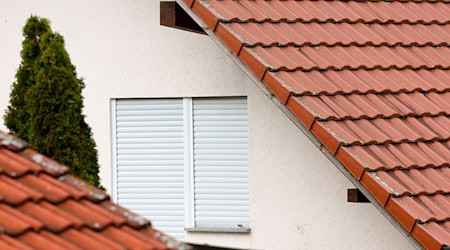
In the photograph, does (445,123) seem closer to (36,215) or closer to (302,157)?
(302,157)

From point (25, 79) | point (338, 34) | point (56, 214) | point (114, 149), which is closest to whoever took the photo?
point (56, 214)

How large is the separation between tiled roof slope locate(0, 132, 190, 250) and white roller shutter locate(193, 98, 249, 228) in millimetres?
5475

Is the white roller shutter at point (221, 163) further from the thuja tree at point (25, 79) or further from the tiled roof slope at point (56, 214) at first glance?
the tiled roof slope at point (56, 214)

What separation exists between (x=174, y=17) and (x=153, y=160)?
139cm

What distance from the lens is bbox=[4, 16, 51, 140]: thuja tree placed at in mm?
8320

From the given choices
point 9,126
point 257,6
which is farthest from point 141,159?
point 9,126

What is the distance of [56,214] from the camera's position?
5164 mm

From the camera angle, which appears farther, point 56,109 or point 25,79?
point 25,79

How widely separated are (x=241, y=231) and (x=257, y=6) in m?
1.74

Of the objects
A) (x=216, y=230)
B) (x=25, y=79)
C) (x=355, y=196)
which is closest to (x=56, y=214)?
(x=25, y=79)

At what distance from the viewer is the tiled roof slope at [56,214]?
4.95m

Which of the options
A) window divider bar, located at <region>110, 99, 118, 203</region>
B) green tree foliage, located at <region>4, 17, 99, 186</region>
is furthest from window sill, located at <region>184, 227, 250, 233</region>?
green tree foliage, located at <region>4, 17, 99, 186</region>

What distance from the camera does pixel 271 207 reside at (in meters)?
10.8

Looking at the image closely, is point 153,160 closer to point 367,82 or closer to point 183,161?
point 183,161
